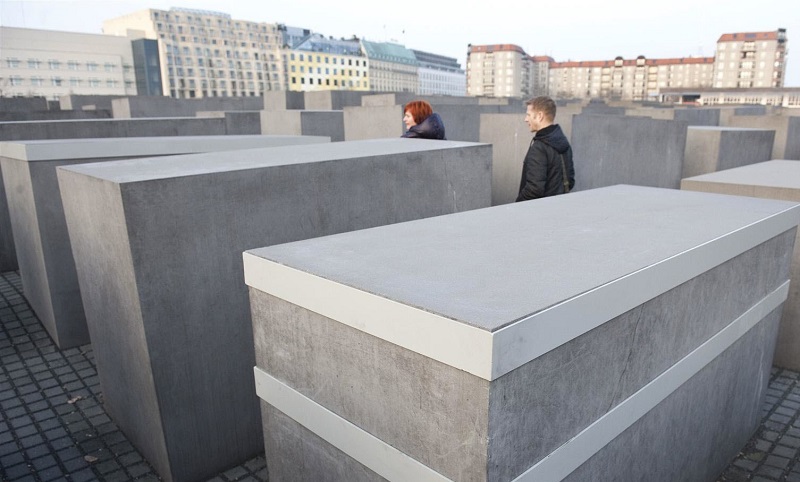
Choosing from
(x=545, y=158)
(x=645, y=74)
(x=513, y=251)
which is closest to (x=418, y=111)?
(x=545, y=158)

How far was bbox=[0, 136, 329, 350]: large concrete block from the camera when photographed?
578 centimetres

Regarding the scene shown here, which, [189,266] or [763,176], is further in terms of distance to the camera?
[763,176]

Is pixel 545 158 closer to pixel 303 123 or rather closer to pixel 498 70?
pixel 303 123

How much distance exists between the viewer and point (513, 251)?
106 inches

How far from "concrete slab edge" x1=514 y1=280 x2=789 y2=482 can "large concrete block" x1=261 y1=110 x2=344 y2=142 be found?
8675 millimetres

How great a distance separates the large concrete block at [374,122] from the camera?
9320mm

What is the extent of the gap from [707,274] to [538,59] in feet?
552

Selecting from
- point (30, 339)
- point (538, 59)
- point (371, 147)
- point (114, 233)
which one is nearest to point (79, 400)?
point (30, 339)

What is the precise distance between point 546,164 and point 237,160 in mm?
2612

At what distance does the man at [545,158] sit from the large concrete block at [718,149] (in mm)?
4375

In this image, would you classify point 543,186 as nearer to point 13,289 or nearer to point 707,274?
point 707,274

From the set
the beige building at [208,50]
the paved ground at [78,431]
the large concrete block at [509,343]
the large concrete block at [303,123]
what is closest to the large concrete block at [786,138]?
the paved ground at [78,431]

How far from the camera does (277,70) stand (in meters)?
113

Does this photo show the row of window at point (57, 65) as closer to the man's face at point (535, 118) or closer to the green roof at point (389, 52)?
the green roof at point (389, 52)
